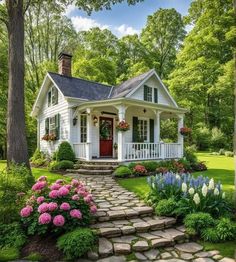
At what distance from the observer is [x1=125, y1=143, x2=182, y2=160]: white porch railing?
10711 mm

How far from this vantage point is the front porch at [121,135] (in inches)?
427

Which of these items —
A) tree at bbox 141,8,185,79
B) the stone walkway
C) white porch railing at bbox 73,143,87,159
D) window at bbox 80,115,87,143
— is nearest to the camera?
the stone walkway

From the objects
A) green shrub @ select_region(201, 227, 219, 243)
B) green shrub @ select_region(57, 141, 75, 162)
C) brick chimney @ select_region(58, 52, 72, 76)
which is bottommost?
green shrub @ select_region(201, 227, 219, 243)

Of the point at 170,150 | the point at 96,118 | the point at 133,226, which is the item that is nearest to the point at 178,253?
the point at 133,226

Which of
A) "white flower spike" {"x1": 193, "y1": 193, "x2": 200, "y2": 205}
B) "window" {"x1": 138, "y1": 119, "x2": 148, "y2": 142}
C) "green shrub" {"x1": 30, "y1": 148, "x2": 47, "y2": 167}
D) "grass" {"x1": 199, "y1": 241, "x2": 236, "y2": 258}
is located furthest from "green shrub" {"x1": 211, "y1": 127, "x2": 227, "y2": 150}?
"grass" {"x1": 199, "y1": 241, "x2": 236, "y2": 258}

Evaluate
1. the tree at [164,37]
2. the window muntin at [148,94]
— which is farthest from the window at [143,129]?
the tree at [164,37]

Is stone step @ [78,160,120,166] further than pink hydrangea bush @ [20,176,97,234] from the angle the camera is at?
Yes

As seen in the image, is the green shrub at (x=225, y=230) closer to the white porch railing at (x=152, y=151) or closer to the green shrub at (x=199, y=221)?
the green shrub at (x=199, y=221)

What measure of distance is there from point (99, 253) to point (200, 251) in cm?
160

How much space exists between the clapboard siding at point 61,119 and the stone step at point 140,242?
342 inches

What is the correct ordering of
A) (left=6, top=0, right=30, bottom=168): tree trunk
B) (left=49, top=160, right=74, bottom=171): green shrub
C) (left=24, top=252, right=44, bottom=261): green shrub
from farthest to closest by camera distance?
(left=49, top=160, right=74, bottom=171): green shrub < (left=6, top=0, right=30, bottom=168): tree trunk < (left=24, top=252, right=44, bottom=261): green shrub

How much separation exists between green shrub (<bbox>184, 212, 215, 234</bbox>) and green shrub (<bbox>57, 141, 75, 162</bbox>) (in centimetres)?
792

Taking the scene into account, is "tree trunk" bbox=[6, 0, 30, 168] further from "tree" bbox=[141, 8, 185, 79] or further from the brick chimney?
"tree" bbox=[141, 8, 185, 79]

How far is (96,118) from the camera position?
12586mm
